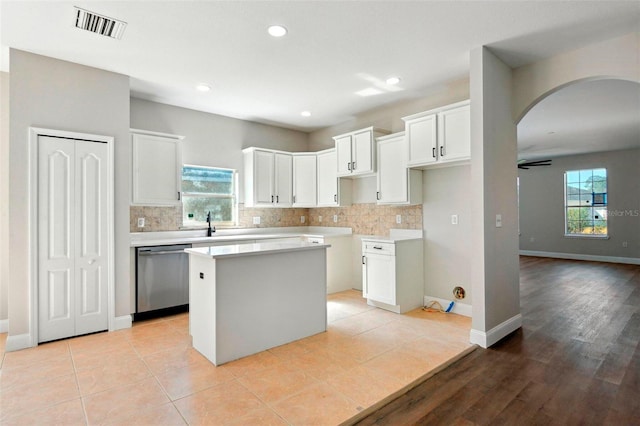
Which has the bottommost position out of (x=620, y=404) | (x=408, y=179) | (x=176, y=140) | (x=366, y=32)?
(x=620, y=404)

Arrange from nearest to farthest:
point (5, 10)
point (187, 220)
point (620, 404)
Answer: point (620, 404)
point (5, 10)
point (187, 220)

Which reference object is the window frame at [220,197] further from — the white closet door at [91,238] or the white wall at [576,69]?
the white wall at [576,69]

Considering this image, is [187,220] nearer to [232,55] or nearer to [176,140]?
[176,140]

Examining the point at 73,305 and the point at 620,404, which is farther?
the point at 73,305

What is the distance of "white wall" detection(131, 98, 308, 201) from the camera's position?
462cm

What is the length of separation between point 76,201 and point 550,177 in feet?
36.0

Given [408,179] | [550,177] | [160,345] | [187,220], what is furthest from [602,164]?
[160,345]

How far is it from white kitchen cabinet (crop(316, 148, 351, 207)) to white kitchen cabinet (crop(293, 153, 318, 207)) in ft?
0.30

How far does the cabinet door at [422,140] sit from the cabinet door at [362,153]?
2.21 ft

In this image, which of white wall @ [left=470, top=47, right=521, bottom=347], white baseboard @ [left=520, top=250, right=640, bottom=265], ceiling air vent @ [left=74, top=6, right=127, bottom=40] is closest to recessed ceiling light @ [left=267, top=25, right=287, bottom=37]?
ceiling air vent @ [left=74, top=6, right=127, bottom=40]

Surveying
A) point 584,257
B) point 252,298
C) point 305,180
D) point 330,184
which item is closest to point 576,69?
point 330,184

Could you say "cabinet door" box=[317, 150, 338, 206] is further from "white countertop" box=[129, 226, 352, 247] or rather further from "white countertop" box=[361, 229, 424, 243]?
"white countertop" box=[361, 229, 424, 243]

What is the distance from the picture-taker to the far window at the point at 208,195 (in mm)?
4957

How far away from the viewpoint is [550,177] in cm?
942
